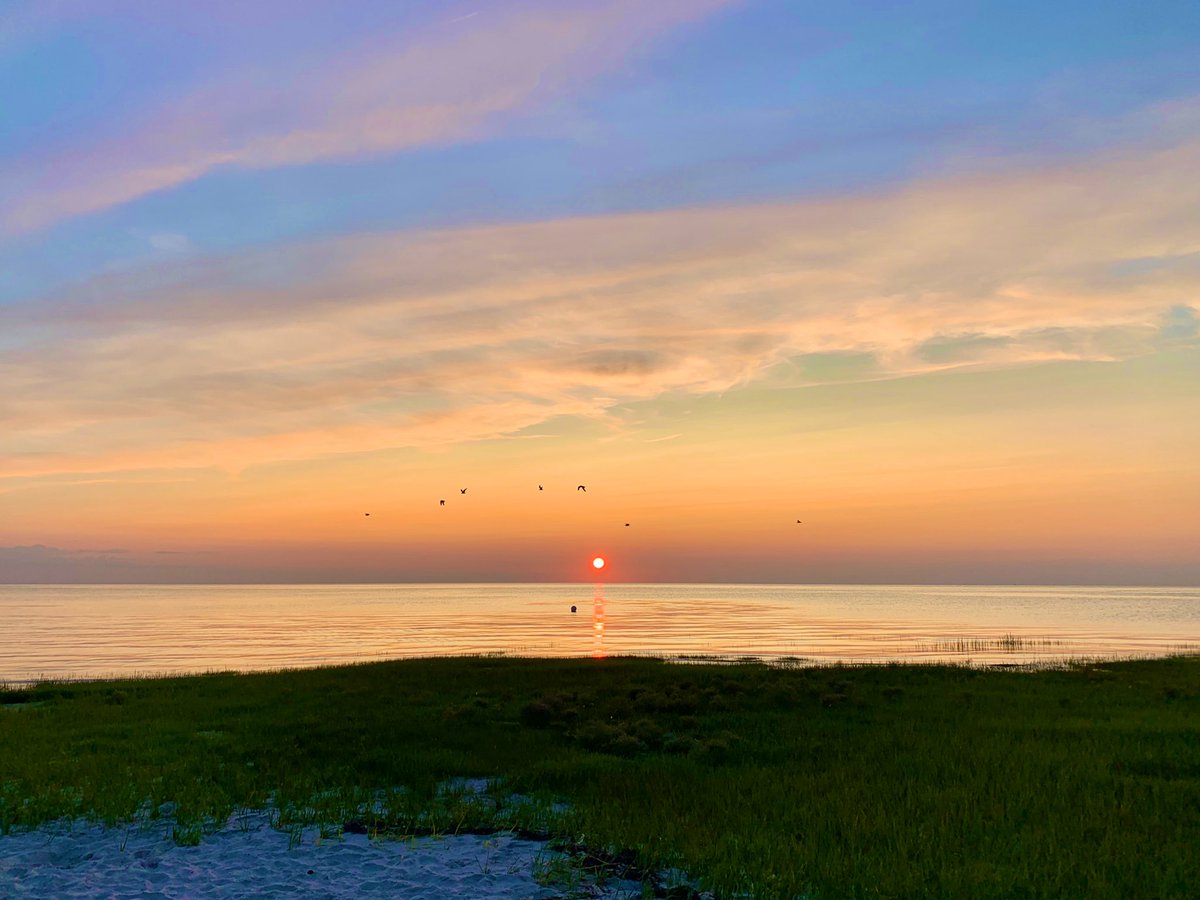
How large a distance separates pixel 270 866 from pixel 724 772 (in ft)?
29.2

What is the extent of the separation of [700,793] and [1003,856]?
5211mm

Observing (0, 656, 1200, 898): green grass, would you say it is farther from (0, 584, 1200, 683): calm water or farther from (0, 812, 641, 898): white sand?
(0, 584, 1200, 683): calm water

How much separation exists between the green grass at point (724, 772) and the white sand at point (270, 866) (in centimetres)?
70

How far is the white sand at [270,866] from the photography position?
10.5 m

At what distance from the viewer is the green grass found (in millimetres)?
11703

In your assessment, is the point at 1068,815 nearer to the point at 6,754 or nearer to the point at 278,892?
the point at 278,892

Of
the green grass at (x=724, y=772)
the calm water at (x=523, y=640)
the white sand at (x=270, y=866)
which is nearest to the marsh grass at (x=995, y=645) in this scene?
the calm water at (x=523, y=640)

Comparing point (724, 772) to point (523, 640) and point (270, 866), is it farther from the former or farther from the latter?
point (523, 640)

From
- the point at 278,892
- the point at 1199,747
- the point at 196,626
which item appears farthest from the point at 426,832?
the point at 196,626

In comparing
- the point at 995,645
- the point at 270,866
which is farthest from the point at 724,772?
the point at 995,645

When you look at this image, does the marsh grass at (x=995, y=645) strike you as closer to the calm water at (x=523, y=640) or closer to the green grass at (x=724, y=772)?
the calm water at (x=523, y=640)

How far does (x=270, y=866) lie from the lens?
1150 centimetres

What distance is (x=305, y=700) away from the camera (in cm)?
2950

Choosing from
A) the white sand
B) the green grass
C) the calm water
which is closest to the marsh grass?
the calm water
